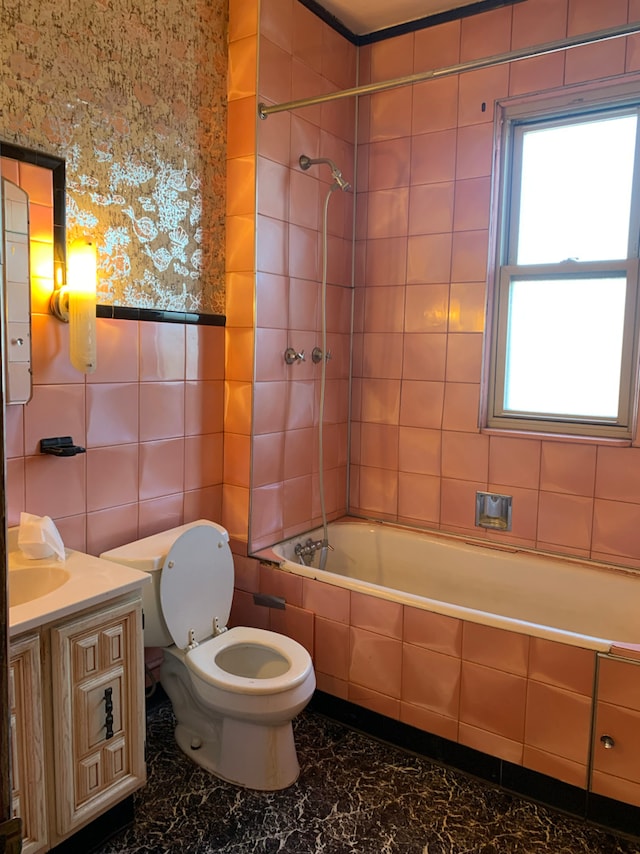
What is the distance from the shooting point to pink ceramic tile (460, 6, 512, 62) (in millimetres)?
2594

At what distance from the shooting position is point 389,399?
3031 millimetres

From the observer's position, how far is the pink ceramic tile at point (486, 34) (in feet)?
8.51

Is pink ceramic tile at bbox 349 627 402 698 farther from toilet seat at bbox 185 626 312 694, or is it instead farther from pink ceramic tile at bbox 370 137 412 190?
pink ceramic tile at bbox 370 137 412 190

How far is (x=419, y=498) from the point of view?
2971 millimetres

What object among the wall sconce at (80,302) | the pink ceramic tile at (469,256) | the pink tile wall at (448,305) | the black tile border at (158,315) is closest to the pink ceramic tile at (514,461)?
the pink tile wall at (448,305)

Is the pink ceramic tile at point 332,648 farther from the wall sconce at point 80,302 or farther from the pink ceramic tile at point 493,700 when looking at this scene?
the wall sconce at point 80,302

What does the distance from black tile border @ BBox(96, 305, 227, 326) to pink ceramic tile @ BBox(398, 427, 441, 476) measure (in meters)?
1.00

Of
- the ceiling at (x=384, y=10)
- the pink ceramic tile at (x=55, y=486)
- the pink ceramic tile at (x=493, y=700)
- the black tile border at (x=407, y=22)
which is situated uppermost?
the ceiling at (x=384, y=10)

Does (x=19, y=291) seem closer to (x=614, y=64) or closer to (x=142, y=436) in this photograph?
(x=142, y=436)

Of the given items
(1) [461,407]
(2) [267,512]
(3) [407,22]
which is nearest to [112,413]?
(2) [267,512]

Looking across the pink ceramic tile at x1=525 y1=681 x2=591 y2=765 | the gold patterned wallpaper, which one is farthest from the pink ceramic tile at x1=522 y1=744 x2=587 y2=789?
the gold patterned wallpaper

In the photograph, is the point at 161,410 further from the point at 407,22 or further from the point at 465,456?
the point at 407,22

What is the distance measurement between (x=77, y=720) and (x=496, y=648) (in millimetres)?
1238

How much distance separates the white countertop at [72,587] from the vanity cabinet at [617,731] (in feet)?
4.41
